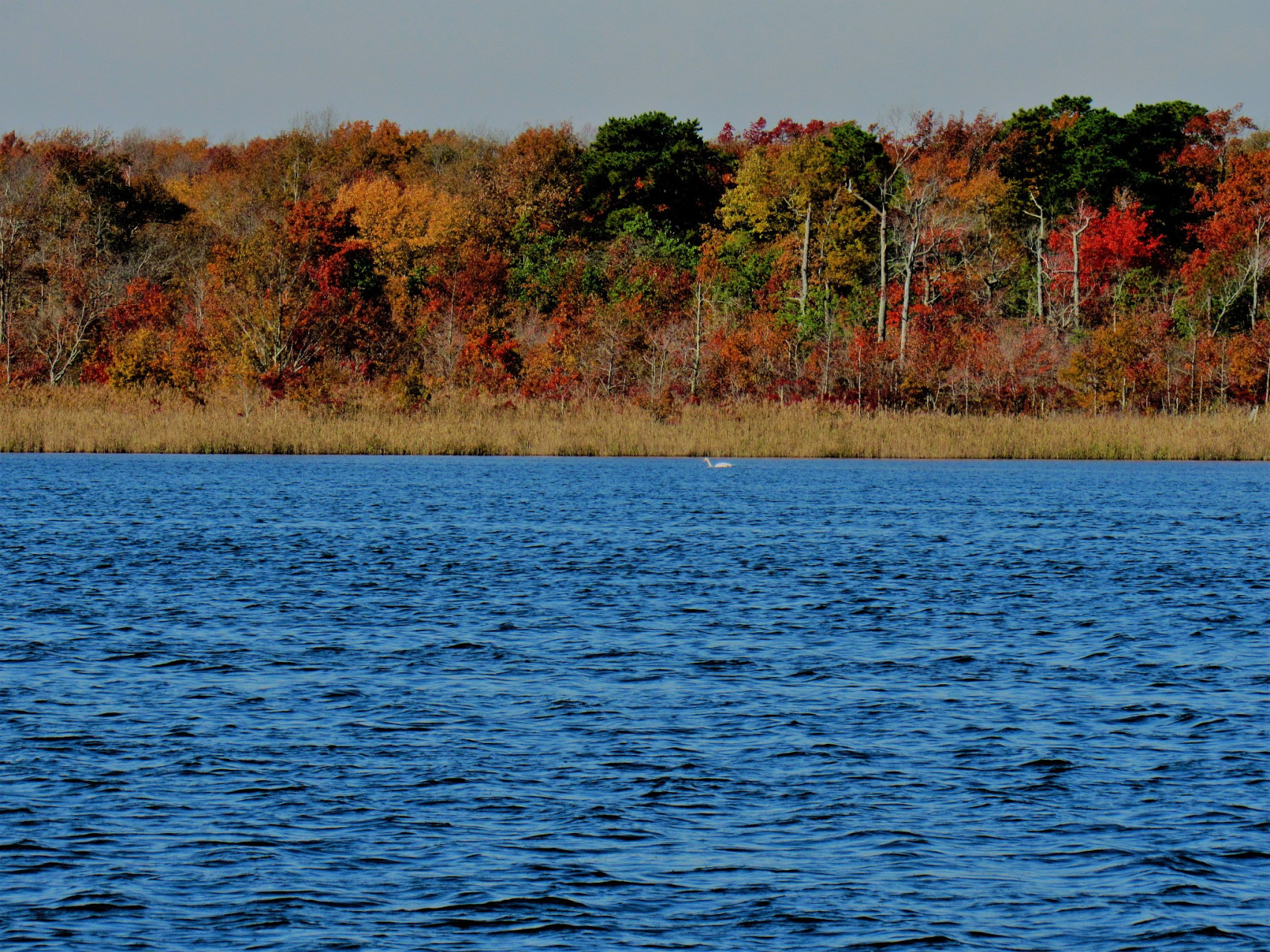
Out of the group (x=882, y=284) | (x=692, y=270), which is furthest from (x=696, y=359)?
(x=692, y=270)

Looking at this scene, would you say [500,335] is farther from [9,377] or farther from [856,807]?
[856,807]

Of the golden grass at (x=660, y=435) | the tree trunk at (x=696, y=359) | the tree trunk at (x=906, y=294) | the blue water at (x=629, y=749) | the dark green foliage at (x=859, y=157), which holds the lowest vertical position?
the blue water at (x=629, y=749)

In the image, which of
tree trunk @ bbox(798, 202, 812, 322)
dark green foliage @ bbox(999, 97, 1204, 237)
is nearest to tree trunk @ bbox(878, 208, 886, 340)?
tree trunk @ bbox(798, 202, 812, 322)

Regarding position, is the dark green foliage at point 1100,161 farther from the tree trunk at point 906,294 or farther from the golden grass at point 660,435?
the golden grass at point 660,435

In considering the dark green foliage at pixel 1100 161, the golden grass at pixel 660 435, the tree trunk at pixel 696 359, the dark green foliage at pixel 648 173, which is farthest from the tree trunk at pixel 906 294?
the dark green foliage at pixel 648 173

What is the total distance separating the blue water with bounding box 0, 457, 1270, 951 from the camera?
8.24m

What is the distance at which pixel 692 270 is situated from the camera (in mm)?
80188

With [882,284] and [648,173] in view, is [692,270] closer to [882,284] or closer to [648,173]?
[648,173]

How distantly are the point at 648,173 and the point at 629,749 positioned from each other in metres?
76.9

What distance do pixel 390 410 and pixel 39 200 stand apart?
1310 inches

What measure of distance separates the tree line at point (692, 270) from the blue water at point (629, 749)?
3504cm

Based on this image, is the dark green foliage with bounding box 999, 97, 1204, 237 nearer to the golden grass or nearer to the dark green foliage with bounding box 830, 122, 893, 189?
the dark green foliage with bounding box 830, 122, 893, 189

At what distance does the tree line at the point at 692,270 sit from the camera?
64.6 m

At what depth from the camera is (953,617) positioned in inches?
763
